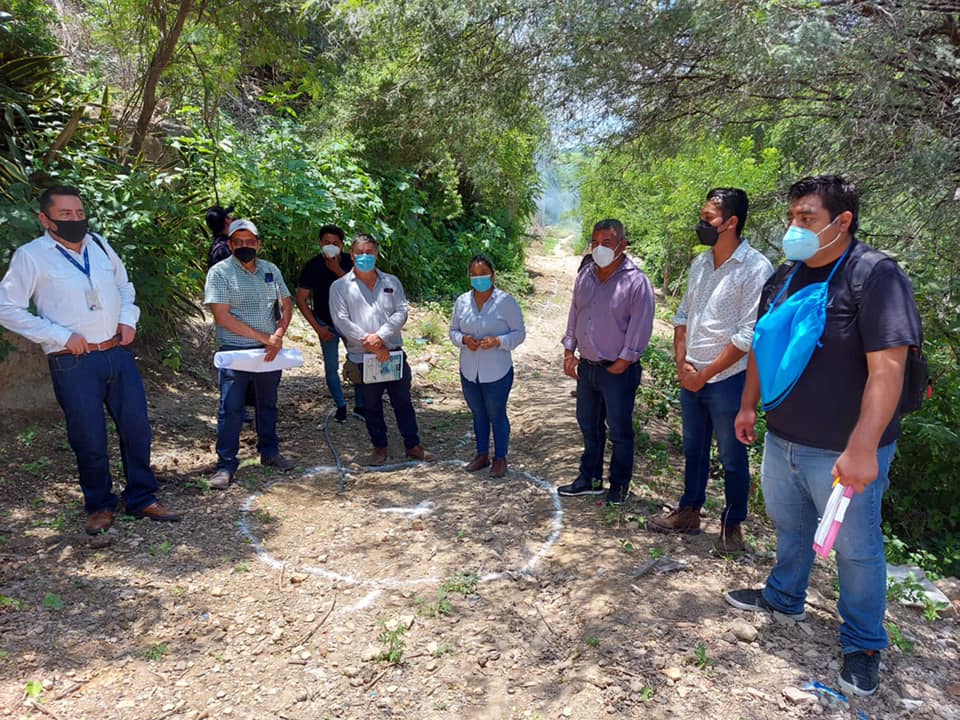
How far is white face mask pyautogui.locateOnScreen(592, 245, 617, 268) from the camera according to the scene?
13.3ft

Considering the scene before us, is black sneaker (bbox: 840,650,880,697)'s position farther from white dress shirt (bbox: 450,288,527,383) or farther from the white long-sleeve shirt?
the white long-sleeve shirt

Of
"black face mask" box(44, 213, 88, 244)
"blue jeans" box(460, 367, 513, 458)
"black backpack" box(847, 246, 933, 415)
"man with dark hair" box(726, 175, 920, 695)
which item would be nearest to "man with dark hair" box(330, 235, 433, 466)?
"blue jeans" box(460, 367, 513, 458)

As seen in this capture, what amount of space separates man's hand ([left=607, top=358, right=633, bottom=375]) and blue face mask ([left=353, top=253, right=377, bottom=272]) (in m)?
2.01

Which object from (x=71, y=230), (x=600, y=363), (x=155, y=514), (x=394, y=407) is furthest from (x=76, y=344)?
(x=600, y=363)

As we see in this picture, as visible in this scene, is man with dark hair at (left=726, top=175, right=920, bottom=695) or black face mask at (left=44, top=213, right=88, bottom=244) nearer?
man with dark hair at (left=726, top=175, right=920, bottom=695)

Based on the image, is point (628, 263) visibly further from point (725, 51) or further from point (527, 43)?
point (527, 43)

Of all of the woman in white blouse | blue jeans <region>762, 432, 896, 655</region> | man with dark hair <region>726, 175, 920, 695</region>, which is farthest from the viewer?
the woman in white blouse

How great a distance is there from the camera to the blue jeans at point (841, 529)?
256 centimetres

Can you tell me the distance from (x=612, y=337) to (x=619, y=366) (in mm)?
186

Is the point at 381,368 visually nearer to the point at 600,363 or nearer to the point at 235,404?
the point at 235,404

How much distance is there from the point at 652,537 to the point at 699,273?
1579mm

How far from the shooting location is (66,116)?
603cm

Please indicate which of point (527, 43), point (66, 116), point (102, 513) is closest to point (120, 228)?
point (66, 116)

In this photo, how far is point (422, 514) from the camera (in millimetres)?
4496
